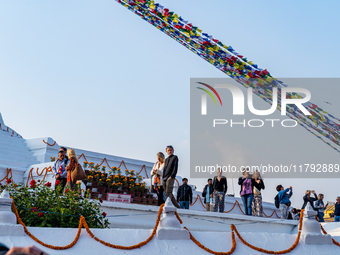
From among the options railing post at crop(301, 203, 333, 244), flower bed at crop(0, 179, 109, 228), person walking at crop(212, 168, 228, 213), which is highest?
person walking at crop(212, 168, 228, 213)

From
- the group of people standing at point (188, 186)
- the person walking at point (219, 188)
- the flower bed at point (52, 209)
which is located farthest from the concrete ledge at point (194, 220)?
the flower bed at point (52, 209)

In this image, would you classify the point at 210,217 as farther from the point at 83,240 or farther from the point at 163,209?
the point at 83,240

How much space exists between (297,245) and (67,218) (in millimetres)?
4277

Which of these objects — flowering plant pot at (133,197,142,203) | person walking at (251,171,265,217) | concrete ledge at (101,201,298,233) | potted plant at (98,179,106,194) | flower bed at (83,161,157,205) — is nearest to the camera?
concrete ledge at (101,201,298,233)

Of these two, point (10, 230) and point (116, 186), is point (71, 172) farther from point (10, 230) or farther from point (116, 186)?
point (116, 186)

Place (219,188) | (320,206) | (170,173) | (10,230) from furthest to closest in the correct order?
(320,206)
(219,188)
(170,173)
(10,230)

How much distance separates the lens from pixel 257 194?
39.7ft

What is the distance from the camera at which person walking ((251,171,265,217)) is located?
468 inches

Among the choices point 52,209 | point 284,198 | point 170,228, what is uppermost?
point 284,198

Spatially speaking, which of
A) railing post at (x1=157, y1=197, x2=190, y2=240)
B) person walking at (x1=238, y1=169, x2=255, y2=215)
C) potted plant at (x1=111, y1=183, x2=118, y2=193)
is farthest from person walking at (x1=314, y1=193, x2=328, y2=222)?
railing post at (x1=157, y1=197, x2=190, y2=240)

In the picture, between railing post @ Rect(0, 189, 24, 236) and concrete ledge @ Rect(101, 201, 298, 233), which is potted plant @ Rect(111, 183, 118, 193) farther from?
railing post @ Rect(0, 189, 24, 236)

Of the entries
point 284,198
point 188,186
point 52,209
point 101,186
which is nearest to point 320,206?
point 284,198

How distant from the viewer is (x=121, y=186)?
45.2 ft

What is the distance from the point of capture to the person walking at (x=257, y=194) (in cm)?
1188
